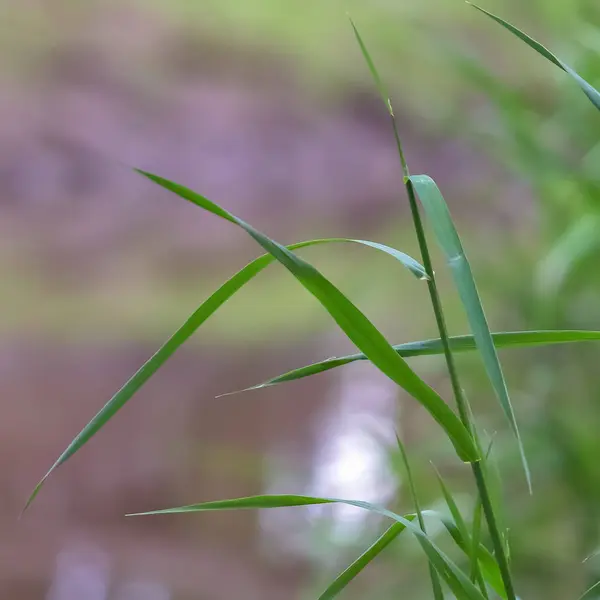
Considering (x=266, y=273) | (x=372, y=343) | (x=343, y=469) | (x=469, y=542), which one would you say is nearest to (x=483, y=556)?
(x=469, y=542)

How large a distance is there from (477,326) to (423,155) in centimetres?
161

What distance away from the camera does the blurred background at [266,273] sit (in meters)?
0.77

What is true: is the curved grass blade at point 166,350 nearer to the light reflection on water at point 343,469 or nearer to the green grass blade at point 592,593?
the green grass blade at point 592,593

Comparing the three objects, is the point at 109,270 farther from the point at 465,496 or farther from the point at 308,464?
the point at 465,496

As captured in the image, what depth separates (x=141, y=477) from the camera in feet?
4.34

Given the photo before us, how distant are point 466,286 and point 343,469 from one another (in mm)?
986

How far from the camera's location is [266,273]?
170 cm

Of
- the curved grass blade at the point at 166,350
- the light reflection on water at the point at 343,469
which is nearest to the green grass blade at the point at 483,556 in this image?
the curved grass blade at the point at 166,350

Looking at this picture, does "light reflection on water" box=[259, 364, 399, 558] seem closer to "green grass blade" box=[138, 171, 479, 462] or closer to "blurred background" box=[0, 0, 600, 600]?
"blurred background" box=[0, 0, 600, 600]

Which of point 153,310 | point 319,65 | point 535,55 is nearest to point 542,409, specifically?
point 535,55

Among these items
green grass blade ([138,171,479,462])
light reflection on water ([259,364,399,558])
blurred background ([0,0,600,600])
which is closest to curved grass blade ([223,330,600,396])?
green grass blade ([138,171,479,462])

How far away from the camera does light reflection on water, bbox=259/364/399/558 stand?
3.15 ft

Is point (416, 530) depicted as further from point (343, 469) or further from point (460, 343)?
point (343, 469)

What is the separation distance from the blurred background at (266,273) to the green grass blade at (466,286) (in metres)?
0.31
